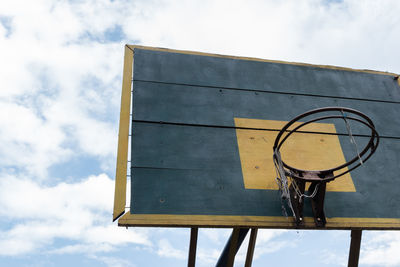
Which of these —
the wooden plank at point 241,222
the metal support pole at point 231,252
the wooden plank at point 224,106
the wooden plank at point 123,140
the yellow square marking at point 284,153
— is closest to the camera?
the wooden plank at point 241,222

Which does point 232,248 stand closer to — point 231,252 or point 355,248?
point 231,252

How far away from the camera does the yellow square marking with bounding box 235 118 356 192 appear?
14.5 feet

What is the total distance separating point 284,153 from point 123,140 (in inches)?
77.7

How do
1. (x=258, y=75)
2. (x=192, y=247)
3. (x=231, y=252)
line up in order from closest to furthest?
(x=192, y=247) < (x=231, y=252) < (x=258, y=75)

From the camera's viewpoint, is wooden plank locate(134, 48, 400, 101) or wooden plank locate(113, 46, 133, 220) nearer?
wooden plank locate(113, 46, 133, 220)

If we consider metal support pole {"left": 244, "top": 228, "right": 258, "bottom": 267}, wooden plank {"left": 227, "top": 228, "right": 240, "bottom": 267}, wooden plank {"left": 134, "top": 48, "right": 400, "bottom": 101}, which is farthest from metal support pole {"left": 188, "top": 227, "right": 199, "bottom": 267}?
wooden plank {"left": 134, "top": 48, "right": 400, "bottom": 101}

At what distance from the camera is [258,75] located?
558cm

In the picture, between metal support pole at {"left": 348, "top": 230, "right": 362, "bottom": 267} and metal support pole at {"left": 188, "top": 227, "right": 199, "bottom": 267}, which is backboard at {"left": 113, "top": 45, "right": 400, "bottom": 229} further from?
metal support pole at {"left": 188, "top": 227, "right": 199, "bottom": 267}

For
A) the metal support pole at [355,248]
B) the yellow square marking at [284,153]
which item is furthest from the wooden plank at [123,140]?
the metal support pole at [355,248]

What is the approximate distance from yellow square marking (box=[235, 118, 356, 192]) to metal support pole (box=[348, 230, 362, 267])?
0.91m

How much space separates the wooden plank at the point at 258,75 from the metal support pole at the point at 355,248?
6.59 ft

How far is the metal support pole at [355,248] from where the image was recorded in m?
5.04

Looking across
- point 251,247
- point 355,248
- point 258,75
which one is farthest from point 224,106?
point 355,248

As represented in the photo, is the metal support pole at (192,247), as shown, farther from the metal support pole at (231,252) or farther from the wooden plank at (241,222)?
the wooden plank at (241,222)
